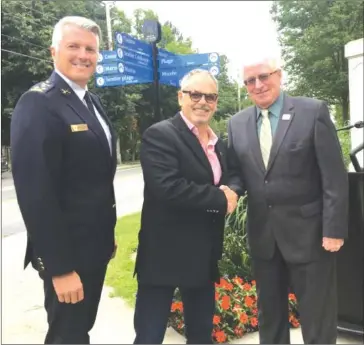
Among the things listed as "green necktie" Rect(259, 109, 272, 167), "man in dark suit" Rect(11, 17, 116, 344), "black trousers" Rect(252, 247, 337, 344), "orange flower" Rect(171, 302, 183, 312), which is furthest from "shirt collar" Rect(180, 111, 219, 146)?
"orange flower" Rect(171, 302, 183, 312)

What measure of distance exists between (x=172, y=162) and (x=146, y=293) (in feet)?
2.17

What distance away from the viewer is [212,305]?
6.90ft

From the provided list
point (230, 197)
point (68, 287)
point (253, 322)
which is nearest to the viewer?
point (68, 287)

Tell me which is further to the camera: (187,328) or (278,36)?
(278,36)

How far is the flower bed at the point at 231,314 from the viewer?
8.96ft

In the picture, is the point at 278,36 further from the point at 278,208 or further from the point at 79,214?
the point at 79,214

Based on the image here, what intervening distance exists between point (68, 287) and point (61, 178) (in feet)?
1.31

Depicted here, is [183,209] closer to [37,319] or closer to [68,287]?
[68,287]

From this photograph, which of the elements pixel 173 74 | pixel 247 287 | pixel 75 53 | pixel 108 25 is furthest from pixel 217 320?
pixel 108 25

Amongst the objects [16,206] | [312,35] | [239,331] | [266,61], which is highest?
[312,35]

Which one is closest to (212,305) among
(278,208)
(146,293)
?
(146,293)

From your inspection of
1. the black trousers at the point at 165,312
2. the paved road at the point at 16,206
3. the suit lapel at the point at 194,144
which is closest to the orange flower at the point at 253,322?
the black trousers at the point at 165,312

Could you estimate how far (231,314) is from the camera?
2789mm

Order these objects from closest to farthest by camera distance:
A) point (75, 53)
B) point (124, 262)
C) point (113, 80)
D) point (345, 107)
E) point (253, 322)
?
point (75, 53), point (113, 80), point (253, 322), point (345, 107), point (124, 262)
